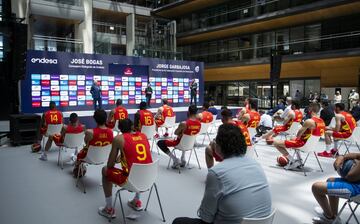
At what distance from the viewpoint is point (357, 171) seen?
3.42 meters

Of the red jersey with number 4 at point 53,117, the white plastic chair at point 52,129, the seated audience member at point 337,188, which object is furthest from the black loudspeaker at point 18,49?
the seated audience member at point 337,188

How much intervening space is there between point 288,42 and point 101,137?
21623mm

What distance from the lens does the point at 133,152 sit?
3.97 metres

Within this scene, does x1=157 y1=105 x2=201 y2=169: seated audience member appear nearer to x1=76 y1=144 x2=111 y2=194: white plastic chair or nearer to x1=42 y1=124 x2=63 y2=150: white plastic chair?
x1=76 y1=144 x2=111 y2=194: white plastic chair

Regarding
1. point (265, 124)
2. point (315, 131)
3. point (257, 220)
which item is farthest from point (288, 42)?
point (257, 220)

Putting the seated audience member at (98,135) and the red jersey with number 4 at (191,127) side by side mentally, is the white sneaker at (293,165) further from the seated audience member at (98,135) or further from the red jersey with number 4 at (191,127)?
the seated audience member at (98,135)

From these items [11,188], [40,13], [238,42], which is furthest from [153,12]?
[11,188]

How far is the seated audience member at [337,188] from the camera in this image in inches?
137

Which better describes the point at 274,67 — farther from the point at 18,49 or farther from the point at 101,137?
the point at 101,137

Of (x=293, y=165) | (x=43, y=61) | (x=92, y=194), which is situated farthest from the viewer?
(x=43, y=61)

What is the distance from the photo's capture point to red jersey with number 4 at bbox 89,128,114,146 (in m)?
5.20

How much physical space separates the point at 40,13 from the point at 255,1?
52.5 ft

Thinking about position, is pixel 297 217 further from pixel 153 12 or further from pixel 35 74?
pixel 153 12

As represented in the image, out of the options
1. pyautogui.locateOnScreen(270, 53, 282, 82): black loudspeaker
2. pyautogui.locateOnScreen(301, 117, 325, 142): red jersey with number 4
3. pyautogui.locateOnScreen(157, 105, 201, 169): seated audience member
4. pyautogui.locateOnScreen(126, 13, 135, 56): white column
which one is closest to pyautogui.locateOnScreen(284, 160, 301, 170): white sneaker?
pyautogui.locateOnScreen(301, 117, 325, 142): red jersey with number 4
